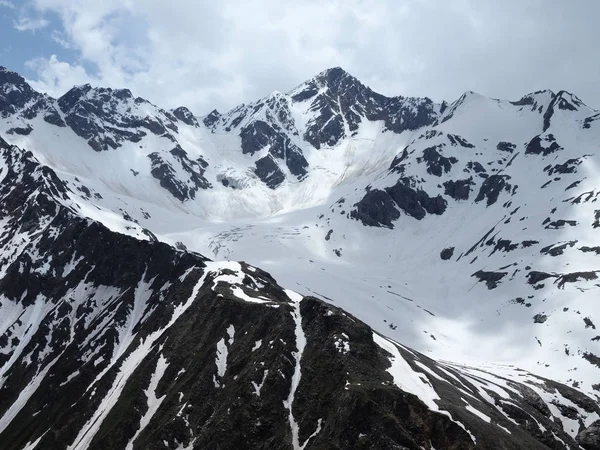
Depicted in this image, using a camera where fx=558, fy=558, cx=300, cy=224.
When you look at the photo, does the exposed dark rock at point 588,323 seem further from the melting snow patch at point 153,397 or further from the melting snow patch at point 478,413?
the melting snow patch at point 153,397

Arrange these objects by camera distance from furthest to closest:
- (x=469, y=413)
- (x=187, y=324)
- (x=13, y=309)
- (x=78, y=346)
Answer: (x=13, y=309)
(x=78, y=346)
(x=187, y=324)
(x=469, y=413)

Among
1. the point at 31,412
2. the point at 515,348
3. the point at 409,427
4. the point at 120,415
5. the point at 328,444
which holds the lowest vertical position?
the point at 31,412

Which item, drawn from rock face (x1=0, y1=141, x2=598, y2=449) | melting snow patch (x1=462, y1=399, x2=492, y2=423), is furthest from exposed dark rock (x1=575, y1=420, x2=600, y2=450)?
melting snow patch (x1=462, y1=399, x2=492, y2=423)

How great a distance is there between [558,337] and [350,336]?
120766mm

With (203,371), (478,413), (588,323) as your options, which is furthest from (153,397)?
(588,323)

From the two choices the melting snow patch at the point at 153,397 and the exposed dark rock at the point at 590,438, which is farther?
the exposed dark rock at the point at 590,438

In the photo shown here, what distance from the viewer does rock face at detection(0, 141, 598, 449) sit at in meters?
85.0

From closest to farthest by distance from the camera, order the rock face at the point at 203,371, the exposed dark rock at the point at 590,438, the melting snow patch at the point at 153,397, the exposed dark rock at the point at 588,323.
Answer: the rock face at the point at 203,371
the melting snow patch at the point at 153,397
the exposed dark rock at the point at 590,438
the exposed dark rock at the point at 588,323

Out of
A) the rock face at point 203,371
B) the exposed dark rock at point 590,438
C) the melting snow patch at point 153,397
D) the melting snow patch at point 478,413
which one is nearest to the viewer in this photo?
the rock face at point 203,371

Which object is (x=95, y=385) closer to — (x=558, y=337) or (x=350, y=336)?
(x=350, y=336)

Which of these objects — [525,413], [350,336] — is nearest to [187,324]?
[350,336]

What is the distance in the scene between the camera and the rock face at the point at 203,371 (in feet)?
279

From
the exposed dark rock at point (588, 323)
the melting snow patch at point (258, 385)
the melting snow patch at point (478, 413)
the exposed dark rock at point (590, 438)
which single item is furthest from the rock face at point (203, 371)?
the exposed dark rock at point (588, 323)

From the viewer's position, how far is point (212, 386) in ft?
338
